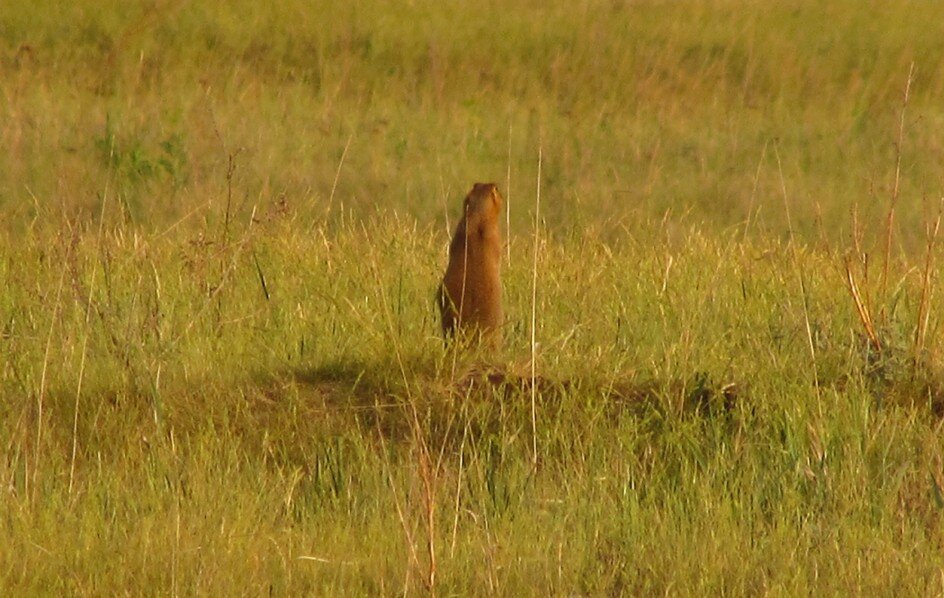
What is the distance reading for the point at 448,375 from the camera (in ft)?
15.6

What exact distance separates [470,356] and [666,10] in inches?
390

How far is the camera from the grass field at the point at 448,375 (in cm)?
358

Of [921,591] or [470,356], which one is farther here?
[470,356]

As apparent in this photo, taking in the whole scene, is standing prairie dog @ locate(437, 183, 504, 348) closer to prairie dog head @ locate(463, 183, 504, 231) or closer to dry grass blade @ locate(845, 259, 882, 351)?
prairie dog head @ locate(463, 183, 504, 231)

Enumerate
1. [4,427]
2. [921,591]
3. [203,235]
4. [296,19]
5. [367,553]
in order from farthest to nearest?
[296,19] → [203,235] → [4,427] → [367,553] → [921,591]

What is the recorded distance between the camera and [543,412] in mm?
4562

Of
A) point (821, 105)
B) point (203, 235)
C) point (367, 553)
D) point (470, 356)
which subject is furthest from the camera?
point (821, 105)

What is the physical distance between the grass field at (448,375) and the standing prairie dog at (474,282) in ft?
0.36

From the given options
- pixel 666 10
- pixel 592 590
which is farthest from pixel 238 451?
pixel 666 10

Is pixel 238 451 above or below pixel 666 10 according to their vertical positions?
below

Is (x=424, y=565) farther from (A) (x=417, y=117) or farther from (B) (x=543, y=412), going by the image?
(A) (x=417, y=117)

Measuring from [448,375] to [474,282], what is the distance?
40 centimetres

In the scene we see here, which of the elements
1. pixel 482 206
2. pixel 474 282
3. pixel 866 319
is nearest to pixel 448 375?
pixel 474 282

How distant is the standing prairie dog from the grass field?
110mm
